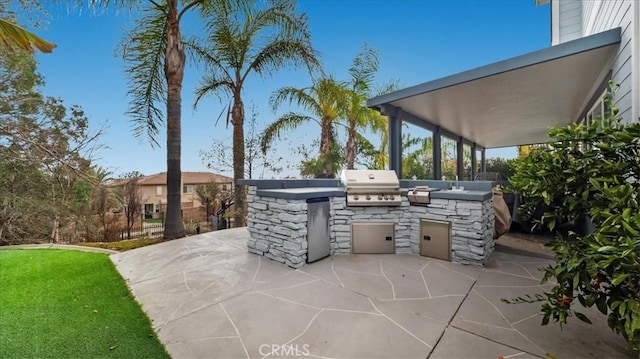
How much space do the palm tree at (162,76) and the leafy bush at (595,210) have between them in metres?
6.46

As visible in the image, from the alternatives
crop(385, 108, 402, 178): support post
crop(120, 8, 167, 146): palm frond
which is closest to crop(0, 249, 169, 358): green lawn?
crop(120, 8, 167, 146): palm frond

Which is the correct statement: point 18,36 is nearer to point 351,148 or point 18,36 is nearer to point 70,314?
point 70,314

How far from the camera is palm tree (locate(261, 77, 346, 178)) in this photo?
360 inches

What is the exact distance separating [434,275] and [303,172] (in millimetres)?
8635

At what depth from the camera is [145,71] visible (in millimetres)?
6672

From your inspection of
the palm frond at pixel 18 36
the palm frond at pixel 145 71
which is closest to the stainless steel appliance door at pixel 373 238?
the palm frond at pixel 18 36

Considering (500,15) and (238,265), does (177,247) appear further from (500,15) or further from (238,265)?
(500,15)

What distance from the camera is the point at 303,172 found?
467 inches

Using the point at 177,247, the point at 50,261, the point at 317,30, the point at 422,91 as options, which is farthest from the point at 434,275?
the point at 317,30

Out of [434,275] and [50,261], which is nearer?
[434,275]

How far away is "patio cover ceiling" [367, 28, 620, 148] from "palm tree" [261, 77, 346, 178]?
9.90 ft

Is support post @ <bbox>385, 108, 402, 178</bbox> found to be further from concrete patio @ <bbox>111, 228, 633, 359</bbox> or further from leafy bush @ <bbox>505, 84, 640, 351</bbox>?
leafy bush @ <bbox>505, 84, 640, 351</bbox>

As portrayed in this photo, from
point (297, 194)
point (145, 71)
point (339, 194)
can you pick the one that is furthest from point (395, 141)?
point (145, 71)

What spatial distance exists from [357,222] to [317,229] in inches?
28.2
